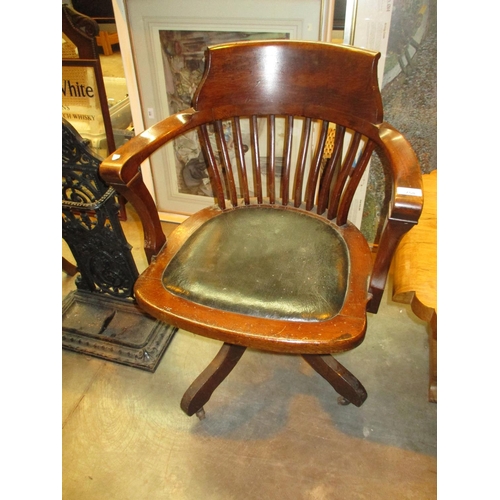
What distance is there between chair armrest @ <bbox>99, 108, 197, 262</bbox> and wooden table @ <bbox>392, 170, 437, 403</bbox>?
657 mm

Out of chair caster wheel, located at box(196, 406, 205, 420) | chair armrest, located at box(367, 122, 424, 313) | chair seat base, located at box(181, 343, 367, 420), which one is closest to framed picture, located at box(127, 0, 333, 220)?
chair armrest, located at box(367, 122, 424, 313)

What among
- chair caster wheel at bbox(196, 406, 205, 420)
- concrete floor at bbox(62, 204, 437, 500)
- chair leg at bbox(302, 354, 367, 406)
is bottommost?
concrete floor at bbox(62, 204, 437, 500)

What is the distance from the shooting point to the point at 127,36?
153 cm

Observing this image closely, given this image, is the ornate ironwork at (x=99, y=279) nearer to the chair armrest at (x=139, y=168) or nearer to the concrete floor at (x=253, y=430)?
the concrete floor at (x=253, y=430)

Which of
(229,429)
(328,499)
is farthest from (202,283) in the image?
(328,499)

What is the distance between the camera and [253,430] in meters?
1.21

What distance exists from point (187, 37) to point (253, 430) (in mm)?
1432

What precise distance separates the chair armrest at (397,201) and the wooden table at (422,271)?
137mm

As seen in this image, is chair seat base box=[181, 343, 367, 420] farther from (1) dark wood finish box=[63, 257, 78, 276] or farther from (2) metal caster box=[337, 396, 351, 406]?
(1) dark wood finish box=[63, 257, 78, 276]

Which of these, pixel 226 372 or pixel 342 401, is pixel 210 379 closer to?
pixel 226 372

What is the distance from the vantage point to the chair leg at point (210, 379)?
1.19m

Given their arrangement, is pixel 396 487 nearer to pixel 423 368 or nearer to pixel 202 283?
pixel 423 368

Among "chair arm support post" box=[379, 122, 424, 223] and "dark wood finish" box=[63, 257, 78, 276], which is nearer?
"chair arm support post" box=[379, 122, 424, 223]

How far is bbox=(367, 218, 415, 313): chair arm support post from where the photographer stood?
2.49ft
